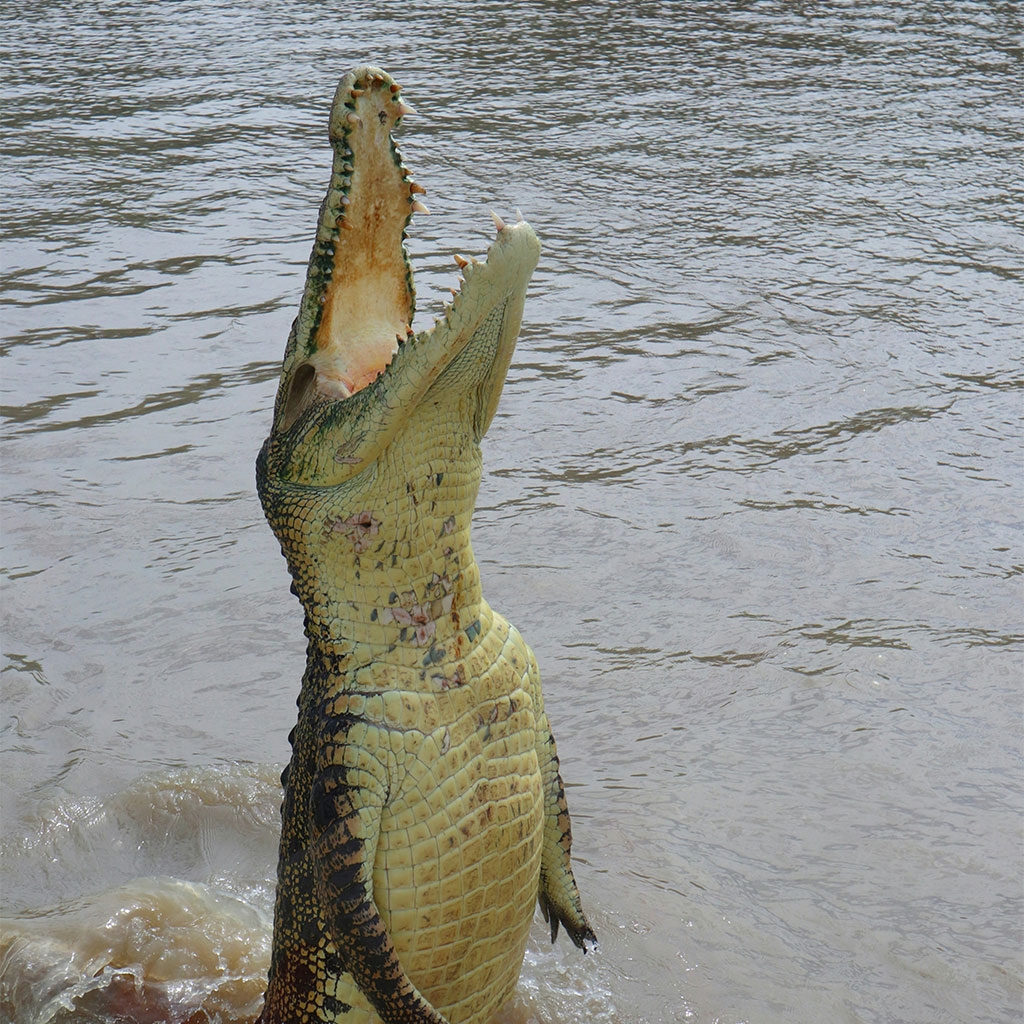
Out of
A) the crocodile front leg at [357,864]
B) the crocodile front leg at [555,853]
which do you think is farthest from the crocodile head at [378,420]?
the crocodile front leg at [555,853]

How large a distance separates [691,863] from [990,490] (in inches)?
94.9

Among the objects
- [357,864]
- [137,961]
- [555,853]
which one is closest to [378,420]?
[357,864]

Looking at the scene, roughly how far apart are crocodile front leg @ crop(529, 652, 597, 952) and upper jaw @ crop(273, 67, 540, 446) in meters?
0.67

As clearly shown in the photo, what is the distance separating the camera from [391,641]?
7.64ft

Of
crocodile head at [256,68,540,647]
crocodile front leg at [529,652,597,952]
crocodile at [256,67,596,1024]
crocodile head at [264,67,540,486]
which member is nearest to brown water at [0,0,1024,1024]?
crocodile front leg at [529,652,597,952]

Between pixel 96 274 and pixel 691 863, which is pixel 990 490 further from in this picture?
pixel 96 274

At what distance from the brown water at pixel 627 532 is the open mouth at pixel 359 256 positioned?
1616 mm

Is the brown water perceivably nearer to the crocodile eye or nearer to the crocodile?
the crocodile

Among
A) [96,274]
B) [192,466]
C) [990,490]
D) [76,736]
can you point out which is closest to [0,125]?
[96,274]

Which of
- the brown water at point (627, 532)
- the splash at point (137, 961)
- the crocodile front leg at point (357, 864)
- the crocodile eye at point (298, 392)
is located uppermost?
the crocodile eye at point (298, 392)

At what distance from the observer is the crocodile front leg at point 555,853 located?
262 centimetres

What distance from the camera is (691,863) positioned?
11.5 ft

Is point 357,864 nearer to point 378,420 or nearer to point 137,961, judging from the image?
point 378,420

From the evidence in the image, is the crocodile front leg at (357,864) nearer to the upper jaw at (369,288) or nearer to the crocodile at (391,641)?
the crocodile at (391,641)
